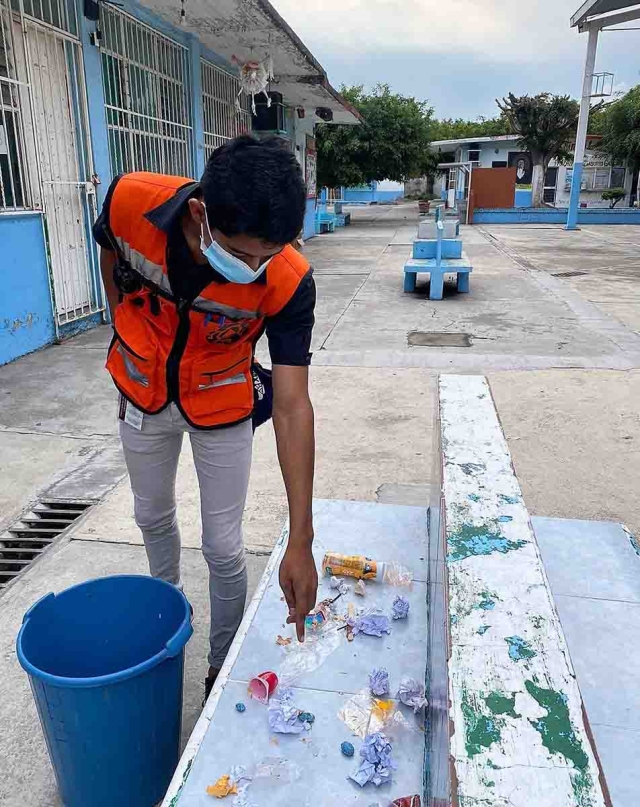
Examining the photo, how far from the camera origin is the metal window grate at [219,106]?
9398mm

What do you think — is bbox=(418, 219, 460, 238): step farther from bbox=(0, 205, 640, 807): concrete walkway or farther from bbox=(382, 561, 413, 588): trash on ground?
bbox=(382, 561, 413, 588): trash on ground

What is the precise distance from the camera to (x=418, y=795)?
1.28 m

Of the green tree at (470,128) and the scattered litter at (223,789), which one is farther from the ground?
the green tree at (470,128)

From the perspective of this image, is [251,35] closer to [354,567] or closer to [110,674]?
[354,567]

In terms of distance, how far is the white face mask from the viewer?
143cm

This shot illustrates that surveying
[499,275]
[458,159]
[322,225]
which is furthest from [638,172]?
[499,275]

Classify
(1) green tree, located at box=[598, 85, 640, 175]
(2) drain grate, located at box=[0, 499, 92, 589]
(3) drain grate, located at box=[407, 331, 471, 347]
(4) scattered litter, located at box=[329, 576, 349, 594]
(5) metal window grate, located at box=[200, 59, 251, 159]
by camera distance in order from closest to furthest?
(4) scattered litter, located at box=[329, 576, 349, 594], (2) drain grate, located at box=[0, 499, 92, 589], (3) drain grate, located at box=[407, 331, 471, 347], (5) metal window grate, located at box=[200, 59, 251, 159], (1) green tree, located at box=[598, 85, 640, 175]

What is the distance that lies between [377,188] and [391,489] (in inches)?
1987

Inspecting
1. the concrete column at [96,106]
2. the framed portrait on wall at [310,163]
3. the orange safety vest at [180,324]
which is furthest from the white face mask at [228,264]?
the framed portrait on wall at [310,163]

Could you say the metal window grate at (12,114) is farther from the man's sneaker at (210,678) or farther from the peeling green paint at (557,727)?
the peeling green paint at (557,727)

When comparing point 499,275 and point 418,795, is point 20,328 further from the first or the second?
point 499,275

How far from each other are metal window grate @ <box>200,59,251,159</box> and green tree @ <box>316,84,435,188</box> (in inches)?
444

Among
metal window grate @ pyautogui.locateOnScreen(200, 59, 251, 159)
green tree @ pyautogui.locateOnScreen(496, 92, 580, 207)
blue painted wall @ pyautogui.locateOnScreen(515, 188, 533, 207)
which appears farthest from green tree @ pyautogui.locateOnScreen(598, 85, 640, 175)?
metal window grate @ pyautogui.locateOnScreen(200, 59, 251, 159)

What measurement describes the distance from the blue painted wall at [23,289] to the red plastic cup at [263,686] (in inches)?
180
